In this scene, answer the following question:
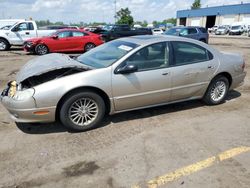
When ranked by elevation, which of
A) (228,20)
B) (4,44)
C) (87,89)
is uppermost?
(228,20)

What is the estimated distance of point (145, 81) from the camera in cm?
427

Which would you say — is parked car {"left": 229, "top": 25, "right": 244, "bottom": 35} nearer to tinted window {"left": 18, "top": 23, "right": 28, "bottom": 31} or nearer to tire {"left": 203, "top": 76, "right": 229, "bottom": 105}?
tinted window {"left": 18, "top": 23, "right": 28, "bottom": 31}

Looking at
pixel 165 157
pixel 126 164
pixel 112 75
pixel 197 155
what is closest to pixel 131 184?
pixel 126 164

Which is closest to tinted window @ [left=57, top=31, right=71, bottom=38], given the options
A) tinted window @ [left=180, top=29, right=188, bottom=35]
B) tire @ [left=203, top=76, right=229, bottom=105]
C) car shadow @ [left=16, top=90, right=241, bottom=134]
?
tinted window @ [left=180, top=29, right=188, bottom=35]

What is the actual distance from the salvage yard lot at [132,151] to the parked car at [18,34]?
12.0m

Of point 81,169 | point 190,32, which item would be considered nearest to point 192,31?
point 190,32

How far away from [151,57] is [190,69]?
82 cm

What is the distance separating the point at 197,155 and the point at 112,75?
1772 millimetres

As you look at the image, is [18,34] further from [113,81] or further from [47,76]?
[113,81]

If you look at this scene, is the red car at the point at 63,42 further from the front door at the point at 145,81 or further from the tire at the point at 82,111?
the tire at the point at 82,111

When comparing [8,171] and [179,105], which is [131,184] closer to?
[8,171]

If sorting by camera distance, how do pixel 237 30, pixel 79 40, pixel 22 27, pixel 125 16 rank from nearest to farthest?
pixel 79 40
pixel 22 27
pixel 237 30
pixel 125 16

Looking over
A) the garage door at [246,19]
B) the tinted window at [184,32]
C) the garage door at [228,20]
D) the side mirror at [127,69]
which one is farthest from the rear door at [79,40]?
the garage door at [228,20]

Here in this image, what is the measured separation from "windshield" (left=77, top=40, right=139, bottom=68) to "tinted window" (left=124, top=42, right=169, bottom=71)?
176 mm
